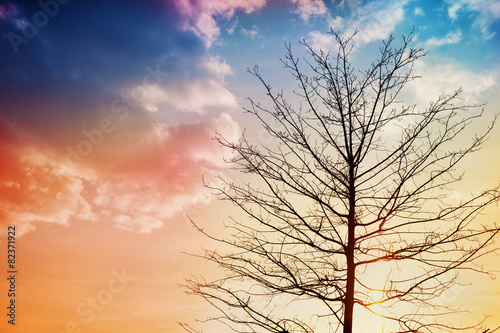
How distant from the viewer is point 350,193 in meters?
6.75

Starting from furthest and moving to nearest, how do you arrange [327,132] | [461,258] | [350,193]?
1. [327,132]
2. [350,193]
3. [461,258]

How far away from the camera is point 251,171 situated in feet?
23.2

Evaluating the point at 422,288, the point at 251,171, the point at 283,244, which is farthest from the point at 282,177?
the point at 422,288

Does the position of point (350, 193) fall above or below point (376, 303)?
above

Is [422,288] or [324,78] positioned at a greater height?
[324,78]

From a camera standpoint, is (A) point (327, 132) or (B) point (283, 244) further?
(A) point (327, 132)

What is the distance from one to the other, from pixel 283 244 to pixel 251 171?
4.35 ft

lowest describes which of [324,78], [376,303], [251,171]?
[376,303]

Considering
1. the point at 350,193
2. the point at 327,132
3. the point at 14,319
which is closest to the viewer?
the point at 350,193

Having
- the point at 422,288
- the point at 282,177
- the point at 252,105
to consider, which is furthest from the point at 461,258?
the point at 252,105

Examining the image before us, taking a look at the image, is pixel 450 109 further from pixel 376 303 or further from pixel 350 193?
pixel 376 303

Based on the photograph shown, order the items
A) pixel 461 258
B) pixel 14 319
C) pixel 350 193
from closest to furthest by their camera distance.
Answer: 1. pixel 461 258
2. pixel 350 193
3. pixel 14 319

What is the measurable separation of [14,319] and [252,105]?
10.9m

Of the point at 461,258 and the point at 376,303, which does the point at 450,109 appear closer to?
the point at 461,258
